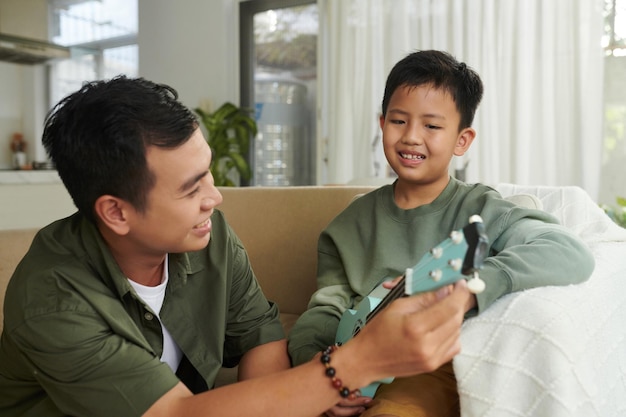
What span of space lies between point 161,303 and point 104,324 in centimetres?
22

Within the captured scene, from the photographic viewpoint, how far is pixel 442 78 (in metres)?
1.46

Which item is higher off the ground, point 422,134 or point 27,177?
point 422,134

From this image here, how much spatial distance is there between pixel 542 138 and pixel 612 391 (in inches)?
127

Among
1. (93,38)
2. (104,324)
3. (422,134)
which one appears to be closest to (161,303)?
(104,324)

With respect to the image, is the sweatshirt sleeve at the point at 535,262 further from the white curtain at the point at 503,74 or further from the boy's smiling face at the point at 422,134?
the white curtain at the point at 503,74

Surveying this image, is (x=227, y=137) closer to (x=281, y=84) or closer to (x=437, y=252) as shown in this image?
(x=281, y=84)

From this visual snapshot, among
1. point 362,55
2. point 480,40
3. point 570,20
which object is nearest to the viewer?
point 570,20

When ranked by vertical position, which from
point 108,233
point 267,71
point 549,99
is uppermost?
point 267,71

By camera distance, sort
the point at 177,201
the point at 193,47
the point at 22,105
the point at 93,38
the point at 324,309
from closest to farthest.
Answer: the point at 177,201
the point at 324,309
the point at 193,47
the point at 93,38
the point at 22,105

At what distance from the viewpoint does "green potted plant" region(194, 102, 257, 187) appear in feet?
17.8

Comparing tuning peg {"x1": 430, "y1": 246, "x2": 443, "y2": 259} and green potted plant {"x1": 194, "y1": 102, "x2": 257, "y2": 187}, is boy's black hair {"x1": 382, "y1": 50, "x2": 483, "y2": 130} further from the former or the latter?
green potted plant {"x1": 194, "y1": 102, "x2": 257, "y2": 187}

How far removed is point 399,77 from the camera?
4.88 feet

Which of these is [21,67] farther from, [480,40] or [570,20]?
[570,20]

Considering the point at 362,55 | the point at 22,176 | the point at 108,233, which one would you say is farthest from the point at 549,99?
the point at 22,176
